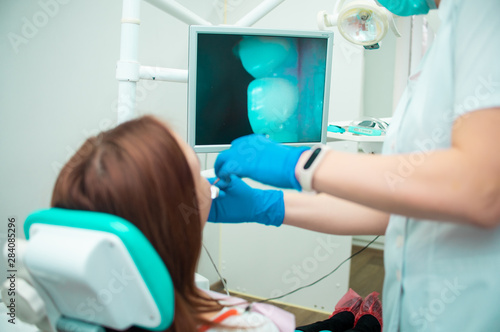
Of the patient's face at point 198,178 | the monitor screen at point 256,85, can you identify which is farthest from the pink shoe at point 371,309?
the patient's face at point 198,178

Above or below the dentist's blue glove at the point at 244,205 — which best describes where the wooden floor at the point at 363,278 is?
below

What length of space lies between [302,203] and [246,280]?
165 cm

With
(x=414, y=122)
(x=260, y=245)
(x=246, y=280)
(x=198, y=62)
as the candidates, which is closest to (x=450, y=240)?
(x=414, y=122)

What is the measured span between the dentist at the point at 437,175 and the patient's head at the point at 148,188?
15 cm

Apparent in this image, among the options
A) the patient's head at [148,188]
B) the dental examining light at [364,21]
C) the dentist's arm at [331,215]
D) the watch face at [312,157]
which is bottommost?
the dentist's arm at [331,215]

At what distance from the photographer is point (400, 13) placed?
3.65 feet

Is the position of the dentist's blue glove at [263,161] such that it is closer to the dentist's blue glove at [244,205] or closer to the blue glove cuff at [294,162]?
the blue glove cuff at [294,162]

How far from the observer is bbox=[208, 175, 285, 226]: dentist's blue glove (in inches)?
46.1

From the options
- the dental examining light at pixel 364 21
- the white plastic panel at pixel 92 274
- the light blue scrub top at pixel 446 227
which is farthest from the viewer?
the dental examining light at pixel 364 21

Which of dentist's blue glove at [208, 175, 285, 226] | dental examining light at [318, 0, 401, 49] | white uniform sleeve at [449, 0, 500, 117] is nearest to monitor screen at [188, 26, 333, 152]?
dental examining light at [318, 0, 401, 49]

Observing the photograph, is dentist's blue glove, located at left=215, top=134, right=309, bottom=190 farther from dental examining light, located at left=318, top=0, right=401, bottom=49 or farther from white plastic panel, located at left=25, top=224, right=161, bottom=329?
dental examining light, located at left=318, top=0, right=401, bottom=49

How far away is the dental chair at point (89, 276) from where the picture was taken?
63 centimetres

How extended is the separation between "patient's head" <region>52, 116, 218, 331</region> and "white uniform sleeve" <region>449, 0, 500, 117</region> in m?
0.54

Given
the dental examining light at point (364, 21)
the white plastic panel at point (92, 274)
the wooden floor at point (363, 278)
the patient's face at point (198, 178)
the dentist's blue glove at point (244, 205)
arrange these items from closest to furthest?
1. the white plastic panel at point (92, 274)
2. the patient's face at point (198, 178)
3. the dentist's blue glove at point (244, 205)
4. the dental examining light at point (364, 21)
5. the wooden floor at point (363, 278)
